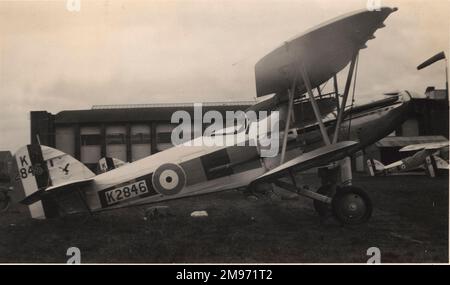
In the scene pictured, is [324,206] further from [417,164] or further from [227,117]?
[417,164]

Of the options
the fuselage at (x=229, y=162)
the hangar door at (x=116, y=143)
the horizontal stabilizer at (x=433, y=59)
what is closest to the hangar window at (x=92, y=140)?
the hangar door at (x=116, y=143)

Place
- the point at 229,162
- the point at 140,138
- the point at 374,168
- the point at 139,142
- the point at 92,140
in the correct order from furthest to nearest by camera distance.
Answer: the point at 92,140, the point at 140,138, the point at 139,142, the point at 374,168, the point at 229,162

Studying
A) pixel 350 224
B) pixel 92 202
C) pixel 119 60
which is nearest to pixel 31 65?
pixel 119 60

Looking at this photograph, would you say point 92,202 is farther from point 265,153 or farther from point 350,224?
point 350,224

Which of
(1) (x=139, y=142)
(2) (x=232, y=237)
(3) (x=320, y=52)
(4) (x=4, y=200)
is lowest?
(2) (x=232, y=237)

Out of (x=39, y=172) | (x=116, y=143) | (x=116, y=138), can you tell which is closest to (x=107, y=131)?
(x=116, y=138)

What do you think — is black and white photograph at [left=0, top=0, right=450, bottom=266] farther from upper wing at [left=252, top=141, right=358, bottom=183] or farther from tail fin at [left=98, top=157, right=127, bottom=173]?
tail fin at [left=98, top=157, right=127, bottom=173]

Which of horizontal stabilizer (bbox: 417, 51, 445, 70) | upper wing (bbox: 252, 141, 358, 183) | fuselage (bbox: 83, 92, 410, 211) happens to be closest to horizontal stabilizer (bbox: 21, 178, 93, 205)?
fuselage (bbox: 83, 92, 410, 211)
